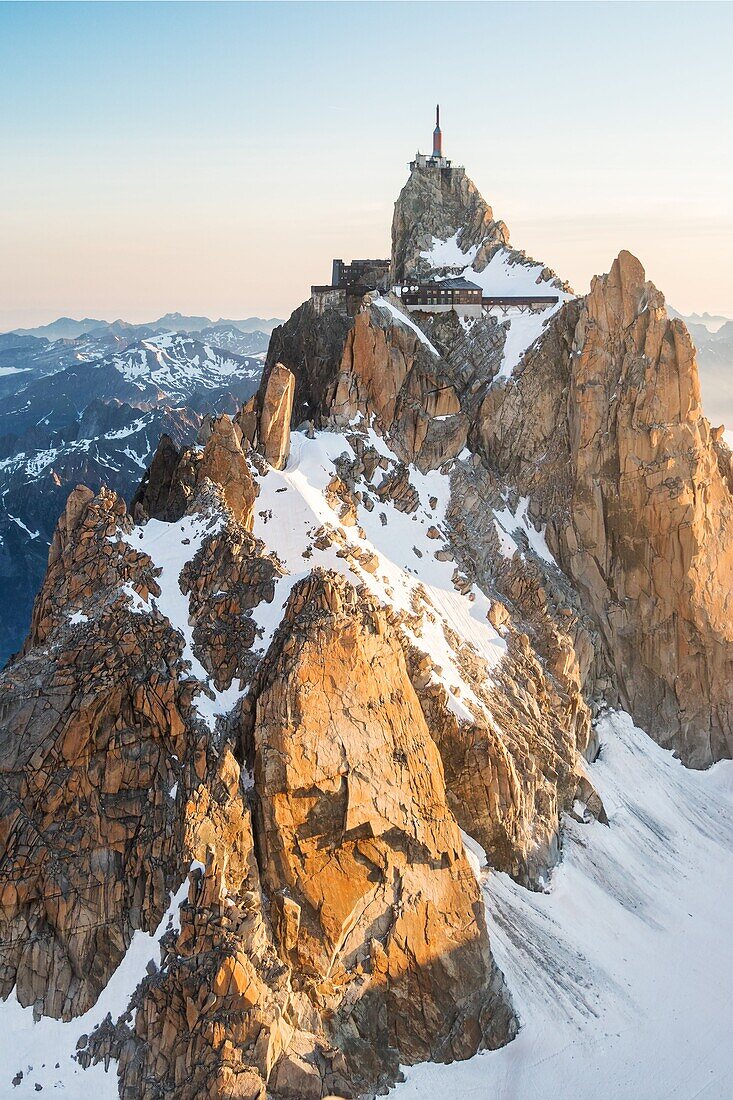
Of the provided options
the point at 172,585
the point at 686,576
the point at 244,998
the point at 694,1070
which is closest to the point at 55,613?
the point at 172,585

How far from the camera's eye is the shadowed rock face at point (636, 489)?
416 feet

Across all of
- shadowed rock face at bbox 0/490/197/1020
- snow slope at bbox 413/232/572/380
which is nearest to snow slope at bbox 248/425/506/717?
shadowed rock face at bbox 0/490/197/1020

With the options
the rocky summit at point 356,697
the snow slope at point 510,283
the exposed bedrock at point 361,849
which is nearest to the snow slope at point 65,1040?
the rocky summit at point 356,697

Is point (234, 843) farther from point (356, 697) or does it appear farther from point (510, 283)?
point (510, 283)

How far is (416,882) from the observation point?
7962 centimetres

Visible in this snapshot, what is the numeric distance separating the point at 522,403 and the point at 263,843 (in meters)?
72.6

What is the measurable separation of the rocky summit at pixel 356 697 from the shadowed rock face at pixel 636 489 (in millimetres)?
360

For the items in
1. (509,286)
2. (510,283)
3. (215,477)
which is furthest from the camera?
(510,283)

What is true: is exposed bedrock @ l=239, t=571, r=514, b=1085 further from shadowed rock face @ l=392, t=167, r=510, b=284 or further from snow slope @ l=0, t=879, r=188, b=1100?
shadowed rock face @ l=392, t=167, r=510, b=284

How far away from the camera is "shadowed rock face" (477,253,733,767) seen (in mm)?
126812

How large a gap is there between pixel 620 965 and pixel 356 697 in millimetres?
36754

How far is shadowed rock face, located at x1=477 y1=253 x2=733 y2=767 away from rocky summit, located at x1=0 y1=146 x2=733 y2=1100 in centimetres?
36

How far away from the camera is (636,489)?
421ft

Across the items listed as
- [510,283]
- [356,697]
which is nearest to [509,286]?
[510,283]
